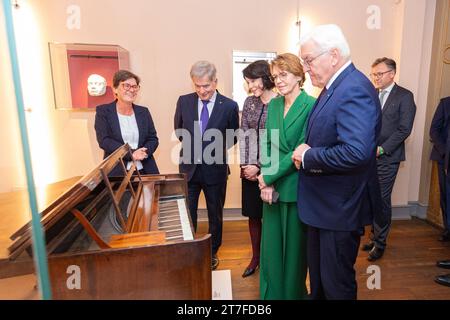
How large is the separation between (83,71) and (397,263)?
3.66 m

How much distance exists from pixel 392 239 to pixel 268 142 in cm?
222

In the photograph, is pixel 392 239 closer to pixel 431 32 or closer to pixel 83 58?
pixel 431 32

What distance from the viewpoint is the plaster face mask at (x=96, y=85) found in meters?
3.21

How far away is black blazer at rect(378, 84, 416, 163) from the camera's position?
269 cm

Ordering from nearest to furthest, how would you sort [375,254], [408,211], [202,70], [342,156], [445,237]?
1. [342,156]
2. [202,70]
3. [375,254]
4. [445,237]
5. [408,211]

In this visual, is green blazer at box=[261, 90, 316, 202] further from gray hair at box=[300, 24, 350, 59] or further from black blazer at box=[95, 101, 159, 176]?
black blazer at box=[95, 101, 159, 176]

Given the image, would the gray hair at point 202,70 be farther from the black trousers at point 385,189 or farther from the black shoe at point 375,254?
the black shoe at point 375,254

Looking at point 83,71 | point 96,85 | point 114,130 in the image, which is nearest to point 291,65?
point 114,130

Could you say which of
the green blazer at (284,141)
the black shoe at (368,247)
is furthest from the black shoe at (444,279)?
the green blazer at (284,141)

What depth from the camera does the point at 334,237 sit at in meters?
1.42

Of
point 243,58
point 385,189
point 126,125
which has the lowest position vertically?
point 385,189

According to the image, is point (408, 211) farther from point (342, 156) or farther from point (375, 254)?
point (342, 156)

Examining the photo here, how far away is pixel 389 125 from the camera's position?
2.78 meters

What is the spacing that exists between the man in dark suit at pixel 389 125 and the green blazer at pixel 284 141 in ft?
4.64
